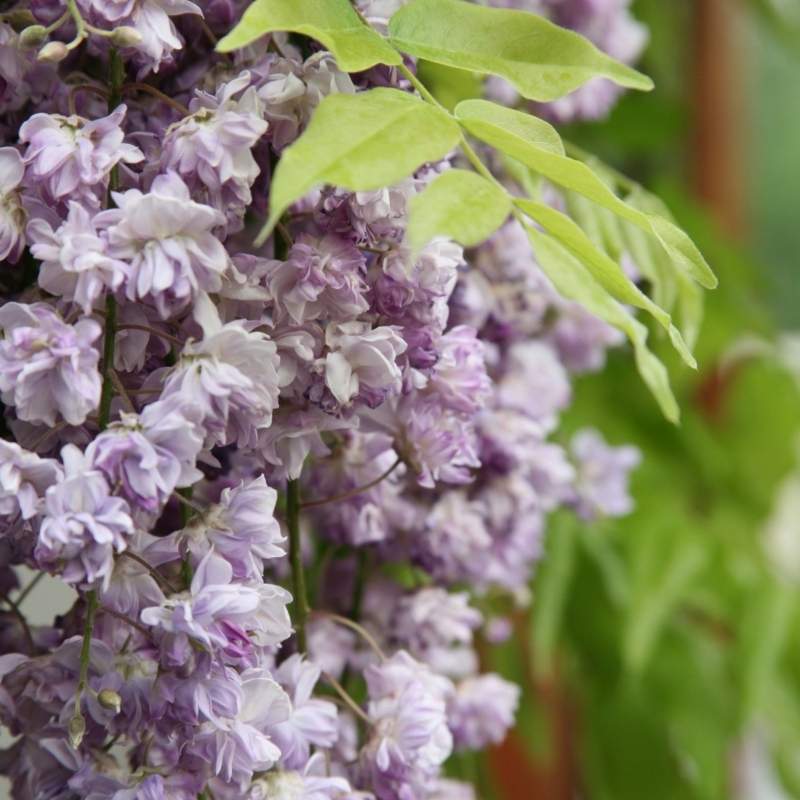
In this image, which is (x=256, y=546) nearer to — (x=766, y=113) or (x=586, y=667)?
(x=586, y=667)

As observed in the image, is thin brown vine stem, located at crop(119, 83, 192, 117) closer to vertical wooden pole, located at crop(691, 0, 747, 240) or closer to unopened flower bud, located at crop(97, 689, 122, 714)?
unopened flower bud, located at crop(97, 689, 122, 714)

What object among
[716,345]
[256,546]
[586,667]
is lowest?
[586,667]

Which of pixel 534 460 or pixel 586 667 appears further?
pixel 586 667

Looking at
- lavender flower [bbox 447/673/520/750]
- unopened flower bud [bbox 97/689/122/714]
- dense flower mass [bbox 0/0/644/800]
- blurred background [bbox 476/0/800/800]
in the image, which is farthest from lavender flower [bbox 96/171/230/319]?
blurred background [bbox 476/0/800/800]

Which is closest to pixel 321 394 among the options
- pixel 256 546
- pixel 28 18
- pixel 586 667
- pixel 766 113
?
pixel 256 546

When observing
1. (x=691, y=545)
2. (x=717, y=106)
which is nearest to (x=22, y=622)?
(x=691, y=545)

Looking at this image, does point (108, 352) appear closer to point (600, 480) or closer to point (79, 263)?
point (79, 263)

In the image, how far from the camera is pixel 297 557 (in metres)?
0.33

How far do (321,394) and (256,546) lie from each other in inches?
1.9

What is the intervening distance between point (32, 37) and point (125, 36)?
0.03 m

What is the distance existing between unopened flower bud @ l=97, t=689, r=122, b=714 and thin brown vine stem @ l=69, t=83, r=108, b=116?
Answer: 166 millimetres

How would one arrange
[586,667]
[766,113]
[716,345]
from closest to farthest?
A: [586,667], [716,345], [766,113]

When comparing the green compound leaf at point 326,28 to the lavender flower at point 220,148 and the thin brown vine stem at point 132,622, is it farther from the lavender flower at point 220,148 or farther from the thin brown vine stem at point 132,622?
the thin brown vine stem at point 132,622

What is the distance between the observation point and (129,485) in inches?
9.3
